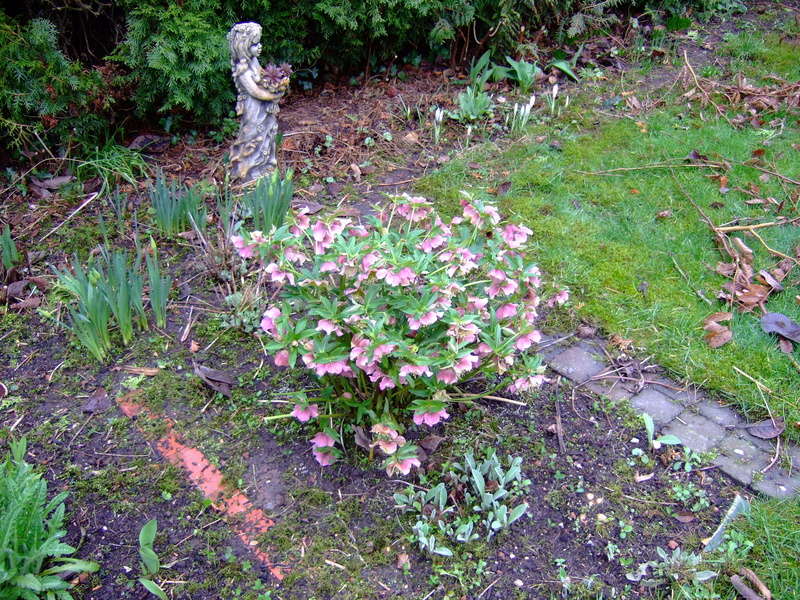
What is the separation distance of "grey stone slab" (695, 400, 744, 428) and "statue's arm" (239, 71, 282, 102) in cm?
276

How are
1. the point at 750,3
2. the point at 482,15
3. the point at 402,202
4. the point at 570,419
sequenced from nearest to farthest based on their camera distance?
the point at 402,202
the point at 570,419
the point at 482,15
the point at 750,3

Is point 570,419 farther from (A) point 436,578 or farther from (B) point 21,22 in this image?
(B) point 21,22

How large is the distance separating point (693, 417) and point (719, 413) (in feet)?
0.42

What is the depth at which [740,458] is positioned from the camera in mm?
2674

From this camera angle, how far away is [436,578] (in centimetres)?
222

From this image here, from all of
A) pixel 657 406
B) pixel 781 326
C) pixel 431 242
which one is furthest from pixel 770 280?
pixel 431 242

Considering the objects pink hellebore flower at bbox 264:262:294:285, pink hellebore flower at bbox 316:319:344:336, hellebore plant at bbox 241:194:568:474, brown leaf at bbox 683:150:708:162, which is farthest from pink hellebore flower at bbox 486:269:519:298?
brown leaf at bbox 683:150:708:162

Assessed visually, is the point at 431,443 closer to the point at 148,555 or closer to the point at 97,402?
the point at 148,555

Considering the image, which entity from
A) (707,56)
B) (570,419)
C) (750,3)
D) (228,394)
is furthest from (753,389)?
(750,3)

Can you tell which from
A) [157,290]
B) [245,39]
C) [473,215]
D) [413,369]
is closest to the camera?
[413,369]

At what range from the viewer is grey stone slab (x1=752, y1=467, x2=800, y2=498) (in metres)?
2.54

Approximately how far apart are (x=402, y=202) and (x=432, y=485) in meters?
1.06

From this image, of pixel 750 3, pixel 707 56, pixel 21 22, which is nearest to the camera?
pixel 21 22

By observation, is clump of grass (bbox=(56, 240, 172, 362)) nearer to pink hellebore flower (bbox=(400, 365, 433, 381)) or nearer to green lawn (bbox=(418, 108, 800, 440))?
pink hellebore flower (bbox=(400, 365, 433, 381))
